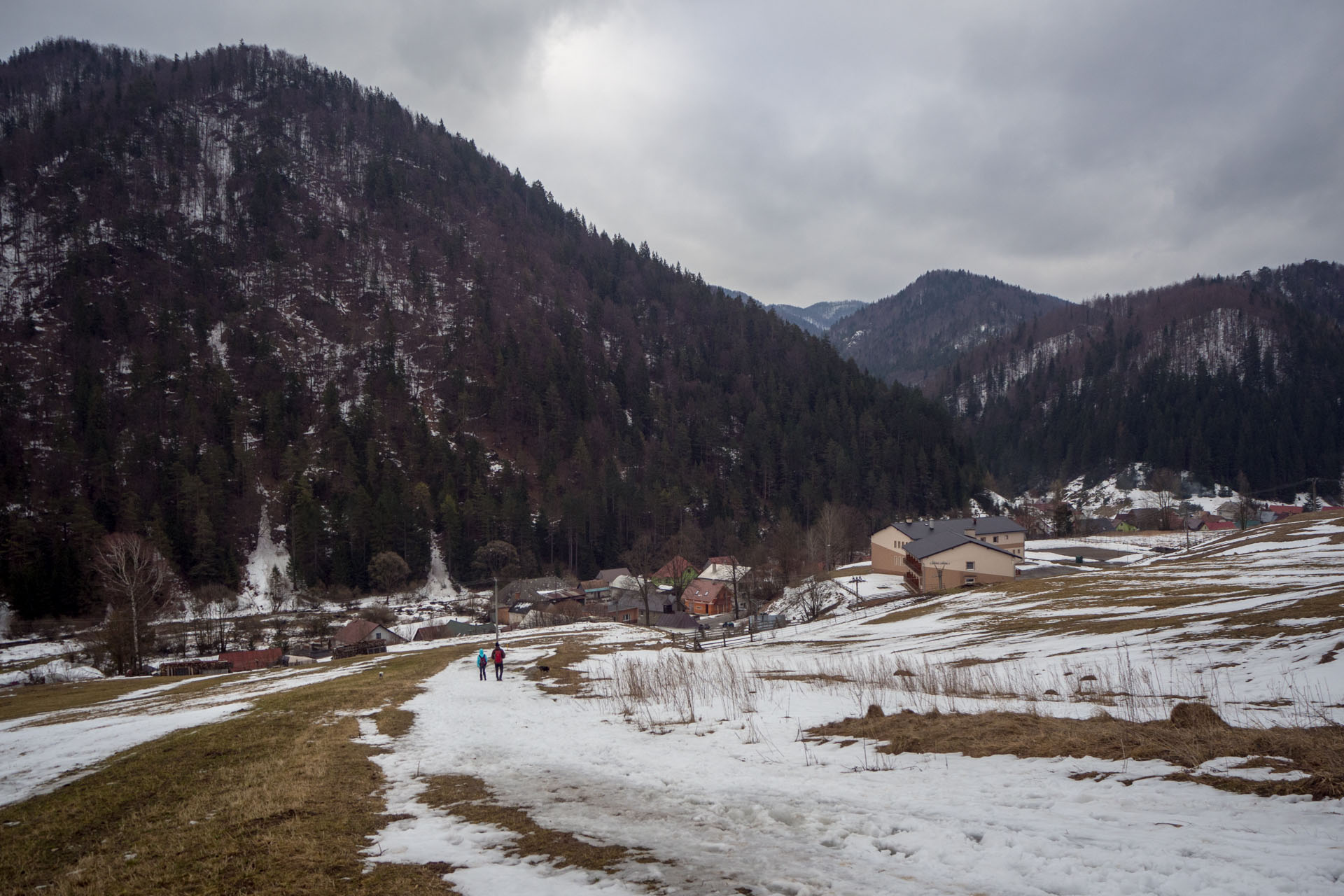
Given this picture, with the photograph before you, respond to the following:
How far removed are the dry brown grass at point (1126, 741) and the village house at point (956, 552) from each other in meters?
60.9

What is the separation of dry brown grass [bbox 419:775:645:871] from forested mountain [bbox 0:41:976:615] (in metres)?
98.6

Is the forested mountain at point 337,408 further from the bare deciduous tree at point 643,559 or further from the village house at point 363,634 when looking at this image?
the village house at point 363,634

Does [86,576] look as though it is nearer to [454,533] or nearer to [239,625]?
→ [239,625]

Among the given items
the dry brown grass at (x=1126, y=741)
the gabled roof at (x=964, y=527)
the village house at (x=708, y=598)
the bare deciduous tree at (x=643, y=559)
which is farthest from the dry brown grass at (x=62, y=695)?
the gabled roof at (x=964, y=527)

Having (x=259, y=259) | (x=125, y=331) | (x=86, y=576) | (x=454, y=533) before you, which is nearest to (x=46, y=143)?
(x=259, y=259)

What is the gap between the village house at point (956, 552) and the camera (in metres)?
68.4

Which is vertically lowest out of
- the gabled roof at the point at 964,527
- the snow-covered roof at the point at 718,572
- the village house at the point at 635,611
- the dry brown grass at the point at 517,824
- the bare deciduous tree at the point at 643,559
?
the village house at the point at 635,611

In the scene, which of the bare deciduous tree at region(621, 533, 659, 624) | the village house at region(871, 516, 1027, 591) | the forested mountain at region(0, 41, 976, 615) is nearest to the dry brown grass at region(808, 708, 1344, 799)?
the village house at region(871, 516, 1027, 591)

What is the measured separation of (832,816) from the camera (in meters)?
7.72

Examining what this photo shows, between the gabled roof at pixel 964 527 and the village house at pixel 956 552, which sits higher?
the gabled roof at pixel 964 527

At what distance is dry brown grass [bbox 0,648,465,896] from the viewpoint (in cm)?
674

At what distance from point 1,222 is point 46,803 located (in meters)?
236

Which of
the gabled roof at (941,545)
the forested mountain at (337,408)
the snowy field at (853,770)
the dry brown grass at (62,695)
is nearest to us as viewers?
the snowy field at (853,770)

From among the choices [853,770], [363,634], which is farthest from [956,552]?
[853,770]
